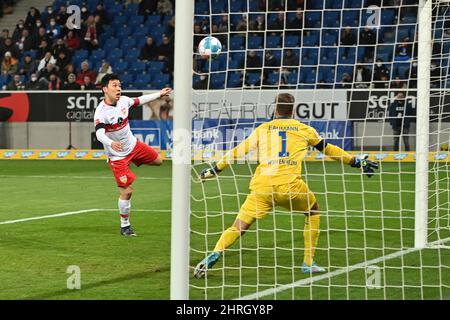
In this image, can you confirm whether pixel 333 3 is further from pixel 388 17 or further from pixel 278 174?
pixel 278 174

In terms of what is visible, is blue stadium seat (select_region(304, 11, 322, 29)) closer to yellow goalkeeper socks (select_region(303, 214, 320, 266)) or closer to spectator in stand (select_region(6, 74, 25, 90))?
spectator in stand (select_region(6, 74, 25, 90))

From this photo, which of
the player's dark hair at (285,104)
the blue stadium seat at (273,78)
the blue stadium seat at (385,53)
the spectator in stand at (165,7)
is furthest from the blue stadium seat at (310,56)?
the player's dark hair at (285,104)

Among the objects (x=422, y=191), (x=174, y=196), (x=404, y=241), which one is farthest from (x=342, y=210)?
(x=174, y=196)

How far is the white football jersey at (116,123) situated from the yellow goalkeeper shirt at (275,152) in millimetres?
3698

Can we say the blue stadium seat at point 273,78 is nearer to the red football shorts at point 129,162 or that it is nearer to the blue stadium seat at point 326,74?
the blue stadium seat at point 326,74

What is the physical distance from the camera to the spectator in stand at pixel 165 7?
30.8m

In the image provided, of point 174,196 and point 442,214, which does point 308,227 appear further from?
point 442,214

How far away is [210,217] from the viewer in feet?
43.3

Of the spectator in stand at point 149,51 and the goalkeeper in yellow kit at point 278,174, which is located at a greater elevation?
the spectator in stand at point 149,51

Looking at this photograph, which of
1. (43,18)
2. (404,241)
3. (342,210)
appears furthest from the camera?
(43,18)

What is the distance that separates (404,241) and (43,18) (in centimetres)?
2371

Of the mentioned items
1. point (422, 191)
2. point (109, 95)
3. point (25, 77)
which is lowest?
point (422, 191)

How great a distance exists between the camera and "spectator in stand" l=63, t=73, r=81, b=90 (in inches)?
1090

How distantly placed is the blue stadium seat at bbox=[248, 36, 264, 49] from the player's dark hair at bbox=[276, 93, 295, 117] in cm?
1509
